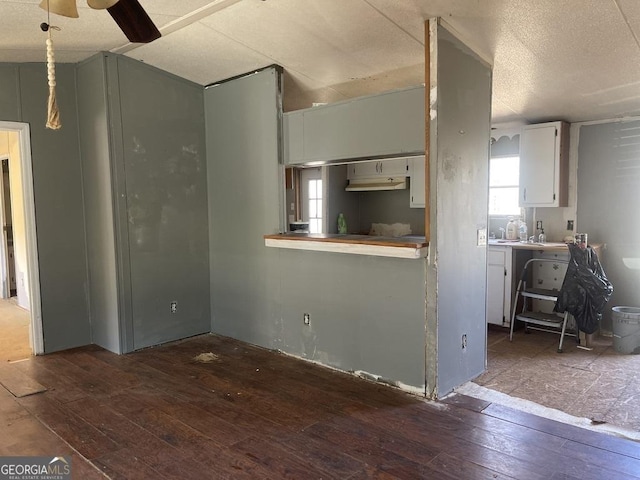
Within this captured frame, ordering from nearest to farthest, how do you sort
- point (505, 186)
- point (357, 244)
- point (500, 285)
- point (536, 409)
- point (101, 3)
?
1. point (101, 3)
2. point (536, 409)
3. point (357, 244)
4. point (500, 285)
5. point (505, 186)

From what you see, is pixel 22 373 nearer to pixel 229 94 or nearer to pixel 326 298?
pixel 326 298

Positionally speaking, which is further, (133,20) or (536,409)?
(536,409)

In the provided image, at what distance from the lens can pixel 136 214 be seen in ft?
12.9

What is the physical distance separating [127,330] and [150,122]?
1.85 metres

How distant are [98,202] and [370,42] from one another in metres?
2.65

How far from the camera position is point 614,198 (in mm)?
4508

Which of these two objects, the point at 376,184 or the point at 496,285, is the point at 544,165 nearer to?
the point at 496,285

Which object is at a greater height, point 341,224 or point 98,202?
point 98,202

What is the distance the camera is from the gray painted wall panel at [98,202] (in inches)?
149

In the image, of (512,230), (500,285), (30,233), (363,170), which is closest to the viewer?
(30,233)

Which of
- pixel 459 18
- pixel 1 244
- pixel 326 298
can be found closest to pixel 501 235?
pixel 326 298

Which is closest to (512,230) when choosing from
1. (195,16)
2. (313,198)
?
(313,198)

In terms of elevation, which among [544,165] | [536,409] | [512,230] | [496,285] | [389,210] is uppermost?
[544,165]

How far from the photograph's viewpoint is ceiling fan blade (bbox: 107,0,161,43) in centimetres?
195
